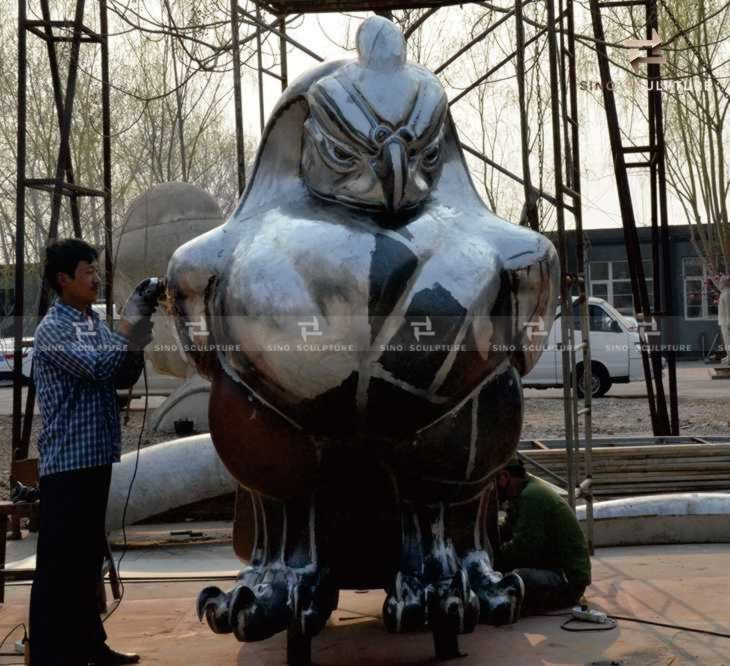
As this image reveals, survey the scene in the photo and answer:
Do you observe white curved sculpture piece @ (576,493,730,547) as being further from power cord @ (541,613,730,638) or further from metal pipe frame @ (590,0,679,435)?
metal pipe frame @ (590,0,679,435)

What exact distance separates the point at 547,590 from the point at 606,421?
32.8ft

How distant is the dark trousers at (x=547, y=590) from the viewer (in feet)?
15.8

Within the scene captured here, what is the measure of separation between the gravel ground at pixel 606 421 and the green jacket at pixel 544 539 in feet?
19.9

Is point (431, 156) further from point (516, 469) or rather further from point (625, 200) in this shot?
point (625, 200)

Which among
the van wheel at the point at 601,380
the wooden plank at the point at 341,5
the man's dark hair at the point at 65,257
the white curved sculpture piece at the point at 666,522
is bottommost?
the white curved sculpture piece at the point at 666,522

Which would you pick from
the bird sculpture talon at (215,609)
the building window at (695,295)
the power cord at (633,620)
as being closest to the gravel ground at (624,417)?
the power cord at (633,620)

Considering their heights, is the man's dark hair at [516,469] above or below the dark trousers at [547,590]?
above

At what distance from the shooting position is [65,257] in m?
3.96

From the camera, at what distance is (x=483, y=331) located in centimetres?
330

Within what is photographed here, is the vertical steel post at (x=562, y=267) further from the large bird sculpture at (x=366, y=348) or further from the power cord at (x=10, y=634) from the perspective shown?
the power cord at (x=10, y=634)

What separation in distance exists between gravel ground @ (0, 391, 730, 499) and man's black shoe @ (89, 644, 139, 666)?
626 centimetres

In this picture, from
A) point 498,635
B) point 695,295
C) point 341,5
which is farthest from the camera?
point 695,295

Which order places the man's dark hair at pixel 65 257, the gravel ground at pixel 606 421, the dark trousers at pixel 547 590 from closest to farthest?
1. the man's dark hair at pixel 65 257
2. the dark trousers at pixel 547 590
3. the gravel ground at pixel 606 421

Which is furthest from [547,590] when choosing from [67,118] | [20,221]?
[67,118]
